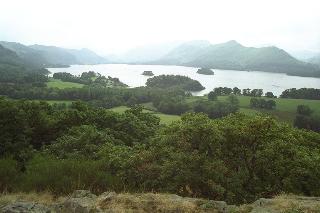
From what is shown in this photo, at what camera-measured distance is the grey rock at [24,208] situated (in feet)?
45.0

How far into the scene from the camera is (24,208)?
14.0 m

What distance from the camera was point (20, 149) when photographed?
31.0 meters

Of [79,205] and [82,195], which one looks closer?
[79,205]

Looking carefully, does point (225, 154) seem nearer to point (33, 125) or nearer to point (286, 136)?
point (286, 136)

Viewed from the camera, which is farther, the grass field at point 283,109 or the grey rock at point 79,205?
the grass field at point 283,109

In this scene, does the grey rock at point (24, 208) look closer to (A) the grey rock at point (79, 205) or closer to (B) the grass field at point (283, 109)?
(A) the grey rock at point (79, 205)

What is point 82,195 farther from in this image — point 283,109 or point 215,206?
point 283,109

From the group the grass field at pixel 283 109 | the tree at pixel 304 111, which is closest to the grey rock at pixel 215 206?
the grass field at pixel 283 109

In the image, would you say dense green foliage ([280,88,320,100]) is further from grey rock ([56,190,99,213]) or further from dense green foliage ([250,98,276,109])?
grey rock ([56,190,99,213])

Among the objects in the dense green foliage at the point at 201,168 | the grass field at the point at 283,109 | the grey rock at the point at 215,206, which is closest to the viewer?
the grey rock at the point at 215,206

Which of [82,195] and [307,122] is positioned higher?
[82,195]

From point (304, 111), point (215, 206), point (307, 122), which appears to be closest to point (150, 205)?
point (215, 206)

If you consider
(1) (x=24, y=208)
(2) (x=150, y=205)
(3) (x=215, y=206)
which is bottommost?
(1) (x=24, y=208)

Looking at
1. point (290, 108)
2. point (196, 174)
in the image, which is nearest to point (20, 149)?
point (196, 174)
